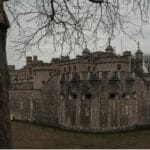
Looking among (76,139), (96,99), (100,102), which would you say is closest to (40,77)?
(96,99)

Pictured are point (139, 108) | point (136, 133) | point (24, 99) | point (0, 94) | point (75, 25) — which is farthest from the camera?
point (24, 99)

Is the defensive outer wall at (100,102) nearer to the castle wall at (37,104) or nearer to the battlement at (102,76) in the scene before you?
the battlement at (102,76)

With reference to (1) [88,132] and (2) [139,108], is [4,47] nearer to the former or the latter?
(1) [88,132]

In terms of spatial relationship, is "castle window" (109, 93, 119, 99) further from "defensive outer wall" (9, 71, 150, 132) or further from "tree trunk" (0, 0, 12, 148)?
"tree trunk" (0, 0, 12, 148)

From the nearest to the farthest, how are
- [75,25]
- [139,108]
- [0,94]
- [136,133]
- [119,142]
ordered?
[0,94], [75,25], [119,142], [136,133], [139,108]

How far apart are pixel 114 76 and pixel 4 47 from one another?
59.0 feet

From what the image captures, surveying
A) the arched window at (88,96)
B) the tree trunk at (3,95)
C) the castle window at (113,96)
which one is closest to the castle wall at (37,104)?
the arched window at (88,96)

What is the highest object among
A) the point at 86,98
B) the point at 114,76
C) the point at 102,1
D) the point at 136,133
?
the point at 102,1

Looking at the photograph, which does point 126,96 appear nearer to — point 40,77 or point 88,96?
point 88,96


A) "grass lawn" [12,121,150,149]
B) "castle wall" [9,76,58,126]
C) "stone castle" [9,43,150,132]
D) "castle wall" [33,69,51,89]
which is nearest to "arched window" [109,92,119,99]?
"stone castle" [9,43,150,132]

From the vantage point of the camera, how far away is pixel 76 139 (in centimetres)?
2038

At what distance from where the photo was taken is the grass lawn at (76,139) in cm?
1808

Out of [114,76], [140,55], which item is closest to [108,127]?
[114,76]

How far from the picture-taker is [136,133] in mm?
22812
